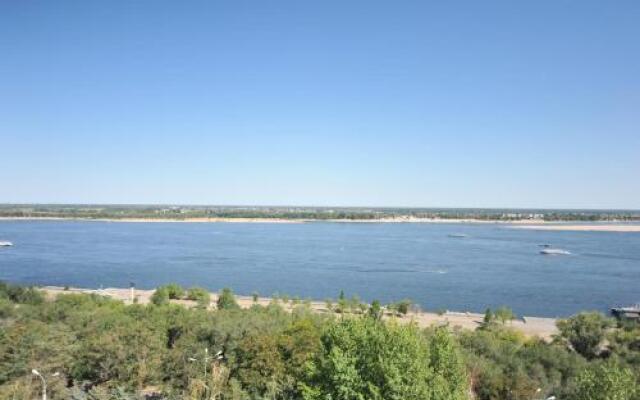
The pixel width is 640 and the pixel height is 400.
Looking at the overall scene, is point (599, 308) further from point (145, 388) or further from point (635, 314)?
point (145, 388)

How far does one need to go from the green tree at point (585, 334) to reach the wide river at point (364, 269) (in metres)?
10.7

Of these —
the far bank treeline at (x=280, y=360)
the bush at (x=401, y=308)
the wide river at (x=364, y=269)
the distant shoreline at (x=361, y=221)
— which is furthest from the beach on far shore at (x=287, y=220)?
the far bank treeline at (x=280, y=360)

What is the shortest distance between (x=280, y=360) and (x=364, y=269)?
3157 cm

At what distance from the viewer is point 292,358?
13.4 m

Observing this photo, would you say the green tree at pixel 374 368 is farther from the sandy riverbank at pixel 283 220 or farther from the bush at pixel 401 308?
the sandy riverbank at pixel 283 220

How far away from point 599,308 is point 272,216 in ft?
335

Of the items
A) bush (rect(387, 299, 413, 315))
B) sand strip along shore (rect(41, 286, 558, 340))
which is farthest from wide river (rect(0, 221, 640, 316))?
bush (rect(387, 299, 413, 315))

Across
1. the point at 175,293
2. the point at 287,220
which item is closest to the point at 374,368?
the point at 175,293

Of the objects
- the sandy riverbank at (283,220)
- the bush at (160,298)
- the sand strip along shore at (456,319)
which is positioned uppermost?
the sandy riverbank at (283,220)

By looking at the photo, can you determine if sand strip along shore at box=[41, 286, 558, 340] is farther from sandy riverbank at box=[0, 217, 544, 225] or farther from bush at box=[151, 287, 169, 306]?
sandy riverbank at box=[0, 217, 544, 225]

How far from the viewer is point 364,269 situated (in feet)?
146

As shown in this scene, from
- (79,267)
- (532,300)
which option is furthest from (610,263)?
(79,267)

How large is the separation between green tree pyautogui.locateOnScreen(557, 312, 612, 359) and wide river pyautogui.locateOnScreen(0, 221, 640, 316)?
35.2 ft

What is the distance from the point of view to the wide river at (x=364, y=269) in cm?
3475
